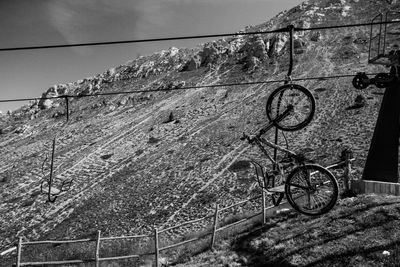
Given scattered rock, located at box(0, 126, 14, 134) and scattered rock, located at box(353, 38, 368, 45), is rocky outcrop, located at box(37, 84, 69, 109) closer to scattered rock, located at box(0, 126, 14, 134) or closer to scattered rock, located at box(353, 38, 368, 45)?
scattered rock, located at box(0, 126, 14, 134)

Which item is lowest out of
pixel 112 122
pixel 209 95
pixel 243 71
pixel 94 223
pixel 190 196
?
pixel 94 223

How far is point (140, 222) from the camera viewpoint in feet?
99.1

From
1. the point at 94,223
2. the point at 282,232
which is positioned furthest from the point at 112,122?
the point at 282,232

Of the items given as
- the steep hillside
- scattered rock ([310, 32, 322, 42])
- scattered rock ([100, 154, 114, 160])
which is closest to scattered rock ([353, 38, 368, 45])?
scattered rock ([310, 32, 322, 42])

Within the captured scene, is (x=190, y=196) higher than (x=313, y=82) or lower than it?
lower

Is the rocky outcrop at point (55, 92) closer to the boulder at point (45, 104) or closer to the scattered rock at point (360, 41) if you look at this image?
the boulder at point (45, 104)

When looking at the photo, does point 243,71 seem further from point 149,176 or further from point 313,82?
point 149,176

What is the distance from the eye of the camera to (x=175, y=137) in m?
48.7

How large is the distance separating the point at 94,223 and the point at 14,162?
30.9m

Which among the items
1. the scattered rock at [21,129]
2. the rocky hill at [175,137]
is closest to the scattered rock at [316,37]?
the rocky hill at [175,137]

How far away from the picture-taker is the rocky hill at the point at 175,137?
32.7m

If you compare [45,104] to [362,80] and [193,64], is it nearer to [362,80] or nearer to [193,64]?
[193,64]

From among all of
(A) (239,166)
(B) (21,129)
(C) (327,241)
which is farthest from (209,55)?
(C) (327,241)

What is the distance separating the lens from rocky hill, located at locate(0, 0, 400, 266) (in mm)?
32656
